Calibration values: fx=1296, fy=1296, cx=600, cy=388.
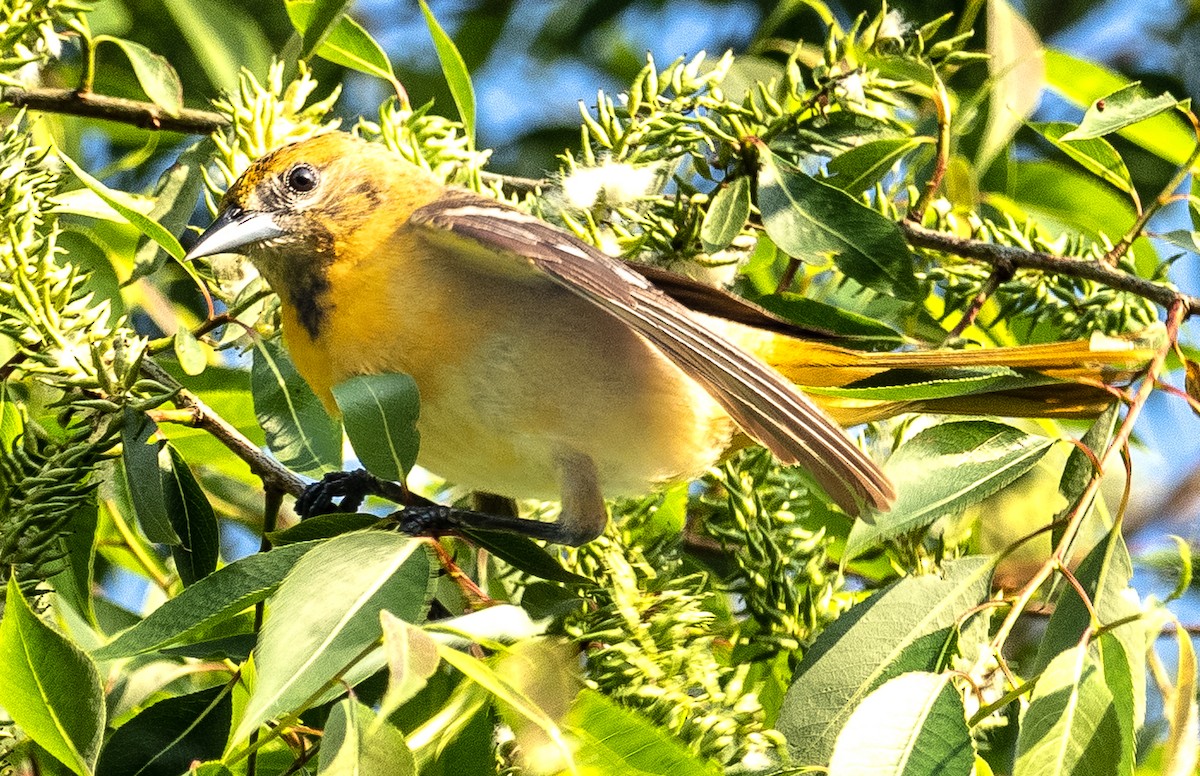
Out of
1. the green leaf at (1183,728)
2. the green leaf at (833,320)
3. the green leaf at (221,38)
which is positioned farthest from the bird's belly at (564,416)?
the green leaf at (221,38)

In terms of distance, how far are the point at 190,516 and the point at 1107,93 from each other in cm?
226

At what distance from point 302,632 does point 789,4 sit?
223 cm

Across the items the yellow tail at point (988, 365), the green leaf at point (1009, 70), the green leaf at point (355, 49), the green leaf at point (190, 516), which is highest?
the green leaf at point (1009, 70)

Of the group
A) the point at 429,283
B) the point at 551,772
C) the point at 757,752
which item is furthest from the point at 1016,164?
the point at 551,772

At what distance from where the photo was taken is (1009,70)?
2.70 meters

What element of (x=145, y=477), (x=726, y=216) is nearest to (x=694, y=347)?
(x=726, y=216)

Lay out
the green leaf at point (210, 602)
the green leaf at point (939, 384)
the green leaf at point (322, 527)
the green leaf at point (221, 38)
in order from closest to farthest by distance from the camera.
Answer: the green leaf at point (210, 602) < the green leaf at point (322, 527) < the green leaf at point (939, 384) < the green leaf at point (221, 38)

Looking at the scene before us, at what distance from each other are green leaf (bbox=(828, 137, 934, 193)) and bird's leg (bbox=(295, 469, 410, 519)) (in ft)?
3.47

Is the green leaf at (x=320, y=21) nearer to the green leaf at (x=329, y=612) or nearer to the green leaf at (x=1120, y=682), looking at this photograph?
the green leaf at (x=329, y=612)

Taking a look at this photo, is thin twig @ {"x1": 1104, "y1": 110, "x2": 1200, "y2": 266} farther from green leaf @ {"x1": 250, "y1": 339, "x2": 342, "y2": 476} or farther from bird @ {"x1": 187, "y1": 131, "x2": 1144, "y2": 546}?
green leaf @ {"x1": 250, "y1": 339, "x2": 342, "y2": 476}

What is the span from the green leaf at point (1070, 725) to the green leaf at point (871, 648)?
22 centimetres

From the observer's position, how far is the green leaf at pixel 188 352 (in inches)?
82.1

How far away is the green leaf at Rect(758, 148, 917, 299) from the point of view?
2.39m

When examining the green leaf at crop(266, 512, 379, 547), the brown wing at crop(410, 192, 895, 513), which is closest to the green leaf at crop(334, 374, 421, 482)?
the green leaf at crop(266, 512, 379, 547)
